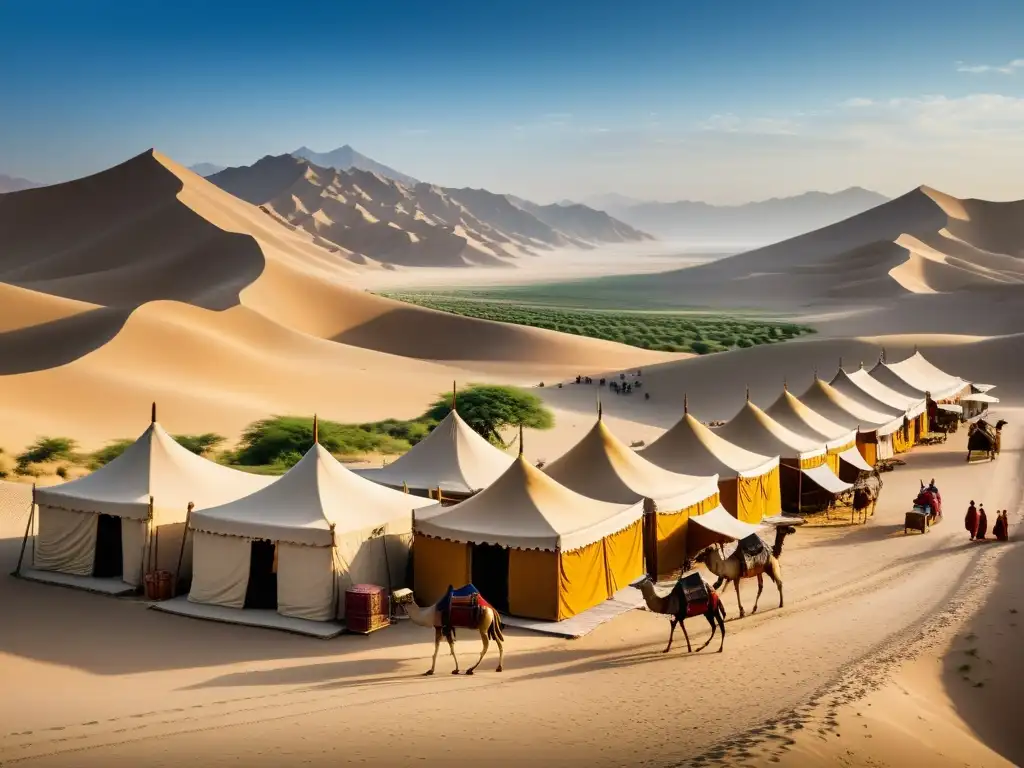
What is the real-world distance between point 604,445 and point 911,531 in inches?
276

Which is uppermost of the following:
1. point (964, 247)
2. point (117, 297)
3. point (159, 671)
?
point (964, 247)

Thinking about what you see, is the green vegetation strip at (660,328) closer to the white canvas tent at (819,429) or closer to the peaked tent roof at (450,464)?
the white canvas tent at (819,429)

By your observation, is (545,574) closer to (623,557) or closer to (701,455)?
(623,557)

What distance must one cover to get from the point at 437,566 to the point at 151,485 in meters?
5.39

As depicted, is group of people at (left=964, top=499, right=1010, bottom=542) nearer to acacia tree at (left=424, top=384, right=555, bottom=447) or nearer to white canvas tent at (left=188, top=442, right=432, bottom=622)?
white canvas tent at (left=188, top=442, right=432, bottom=622)

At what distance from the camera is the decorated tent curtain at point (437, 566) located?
16.3m

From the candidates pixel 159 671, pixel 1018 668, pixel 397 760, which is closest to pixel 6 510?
pixel 159 671

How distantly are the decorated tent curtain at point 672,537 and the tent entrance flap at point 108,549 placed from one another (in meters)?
9.13

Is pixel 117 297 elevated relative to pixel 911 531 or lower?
elevated

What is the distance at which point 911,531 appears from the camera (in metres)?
21.9

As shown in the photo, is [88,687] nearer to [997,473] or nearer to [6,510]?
[6,510]

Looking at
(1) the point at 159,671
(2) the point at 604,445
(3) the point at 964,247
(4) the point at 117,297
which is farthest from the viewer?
(3) the point at 964,247

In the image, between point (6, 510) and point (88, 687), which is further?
point (6, 510)

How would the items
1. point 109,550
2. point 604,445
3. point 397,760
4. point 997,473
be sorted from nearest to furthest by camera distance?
point 397,760 < point 109,550 < point 604,445 < point 997,473
